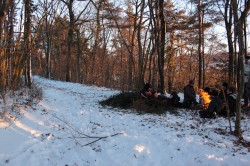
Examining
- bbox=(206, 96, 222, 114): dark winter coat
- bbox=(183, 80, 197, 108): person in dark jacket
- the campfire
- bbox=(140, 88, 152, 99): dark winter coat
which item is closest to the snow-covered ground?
bbox=(206, 96, 222, 114): dark winter coat

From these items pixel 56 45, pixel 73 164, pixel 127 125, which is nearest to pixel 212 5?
pixel 127 125

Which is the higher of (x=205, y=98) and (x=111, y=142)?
(x=205, y=98)

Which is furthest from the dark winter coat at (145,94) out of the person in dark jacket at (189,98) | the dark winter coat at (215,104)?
the dark winter coat at (215,104)

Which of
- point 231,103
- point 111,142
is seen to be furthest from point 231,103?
point 111,142

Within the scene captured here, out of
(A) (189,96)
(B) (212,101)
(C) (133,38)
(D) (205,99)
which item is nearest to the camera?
(B) (212,101)

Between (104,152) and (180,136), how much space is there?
2022 millimetres

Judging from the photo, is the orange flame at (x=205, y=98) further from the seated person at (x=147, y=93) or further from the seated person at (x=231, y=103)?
the seated person at (x=147, y=93)

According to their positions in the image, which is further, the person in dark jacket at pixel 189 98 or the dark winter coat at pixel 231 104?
the person in dark jacket at pixel 189 98

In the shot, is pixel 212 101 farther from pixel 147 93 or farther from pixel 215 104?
pixel 147 93

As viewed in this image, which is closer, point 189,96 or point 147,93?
point 147,93

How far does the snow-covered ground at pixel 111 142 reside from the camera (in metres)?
4.84

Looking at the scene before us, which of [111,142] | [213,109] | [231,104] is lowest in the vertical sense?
[111,142]

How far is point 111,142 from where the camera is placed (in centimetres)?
574

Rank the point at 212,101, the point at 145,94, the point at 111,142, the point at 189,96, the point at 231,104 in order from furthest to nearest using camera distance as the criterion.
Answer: the point at 189,96 < the point at 145,94 < the point at 231,104 < the point at 212,101 < the point at 111,142
